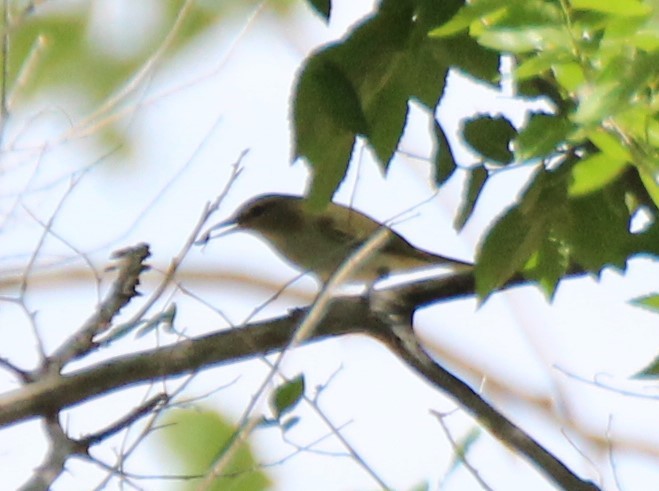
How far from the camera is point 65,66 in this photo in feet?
15.5

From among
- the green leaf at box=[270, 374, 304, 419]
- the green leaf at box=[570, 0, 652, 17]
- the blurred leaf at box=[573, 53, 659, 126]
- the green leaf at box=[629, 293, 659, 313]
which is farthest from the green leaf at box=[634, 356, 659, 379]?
the green leaf at box=[270, 374, 304, 419]

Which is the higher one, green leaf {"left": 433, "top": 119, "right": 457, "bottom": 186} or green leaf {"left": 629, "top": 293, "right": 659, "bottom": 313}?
green leaf {"left": 433, "top": 119, "right": 457, "bottom": 186}

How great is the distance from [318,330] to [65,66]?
7.55 ft

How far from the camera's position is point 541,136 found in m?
1.51

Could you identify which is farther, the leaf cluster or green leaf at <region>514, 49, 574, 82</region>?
the leaf cluster

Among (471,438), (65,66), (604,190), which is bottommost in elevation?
(471,438)

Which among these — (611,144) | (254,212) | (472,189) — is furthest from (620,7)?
(254,212)

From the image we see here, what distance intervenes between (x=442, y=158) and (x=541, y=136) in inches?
21.0

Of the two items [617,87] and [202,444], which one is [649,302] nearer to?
[617,87]

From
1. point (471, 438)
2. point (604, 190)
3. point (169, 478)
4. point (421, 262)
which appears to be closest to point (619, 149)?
point (604, 190)

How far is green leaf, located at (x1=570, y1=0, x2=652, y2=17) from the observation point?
52.7 inches

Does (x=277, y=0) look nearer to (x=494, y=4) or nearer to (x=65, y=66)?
(x=65, y=66)

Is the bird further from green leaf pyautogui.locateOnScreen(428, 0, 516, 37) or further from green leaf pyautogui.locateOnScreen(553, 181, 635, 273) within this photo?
green leaf pyautogui.locateOnScreen(428, 0, 516, 37)

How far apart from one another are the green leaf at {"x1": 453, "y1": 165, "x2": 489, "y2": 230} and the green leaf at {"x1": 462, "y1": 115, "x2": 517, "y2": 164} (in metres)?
0.08
